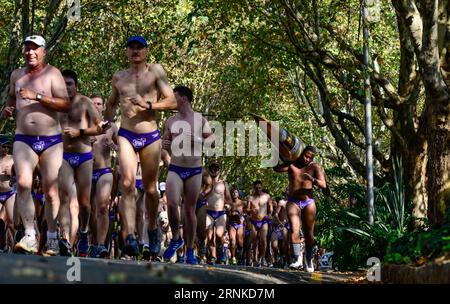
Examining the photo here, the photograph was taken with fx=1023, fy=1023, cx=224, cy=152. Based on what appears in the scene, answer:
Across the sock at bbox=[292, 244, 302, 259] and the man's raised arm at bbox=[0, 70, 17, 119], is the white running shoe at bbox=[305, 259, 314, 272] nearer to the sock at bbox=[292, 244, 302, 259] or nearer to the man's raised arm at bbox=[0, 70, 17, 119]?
the sock at bbox=[292, 244, 302, 259]

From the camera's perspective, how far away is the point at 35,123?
1059 cm

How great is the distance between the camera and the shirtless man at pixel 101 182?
12320 mm

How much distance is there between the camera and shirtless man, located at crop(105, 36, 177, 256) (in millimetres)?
11180

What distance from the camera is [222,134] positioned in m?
42.2

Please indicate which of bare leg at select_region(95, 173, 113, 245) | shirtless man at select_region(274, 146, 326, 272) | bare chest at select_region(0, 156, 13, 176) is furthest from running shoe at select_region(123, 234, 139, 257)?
bare chest at select_region(0, 156, 13, 176)

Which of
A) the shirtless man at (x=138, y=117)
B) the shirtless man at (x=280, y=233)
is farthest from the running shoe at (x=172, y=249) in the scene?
the shirtless man at (x=280, y=233)

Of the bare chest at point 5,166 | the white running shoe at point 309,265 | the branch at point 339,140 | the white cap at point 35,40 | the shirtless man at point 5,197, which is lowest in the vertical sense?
the white running shoe at point 309,265

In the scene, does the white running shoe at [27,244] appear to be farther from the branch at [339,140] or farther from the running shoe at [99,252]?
the branch at [339,140]

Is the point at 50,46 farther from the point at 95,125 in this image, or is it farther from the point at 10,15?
the point at 95,125

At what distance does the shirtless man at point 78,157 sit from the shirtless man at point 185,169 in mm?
1100

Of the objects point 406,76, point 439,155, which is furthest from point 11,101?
point 406,76

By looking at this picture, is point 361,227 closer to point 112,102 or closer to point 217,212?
point 112,102

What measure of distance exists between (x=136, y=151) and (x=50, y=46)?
40.8 feet
